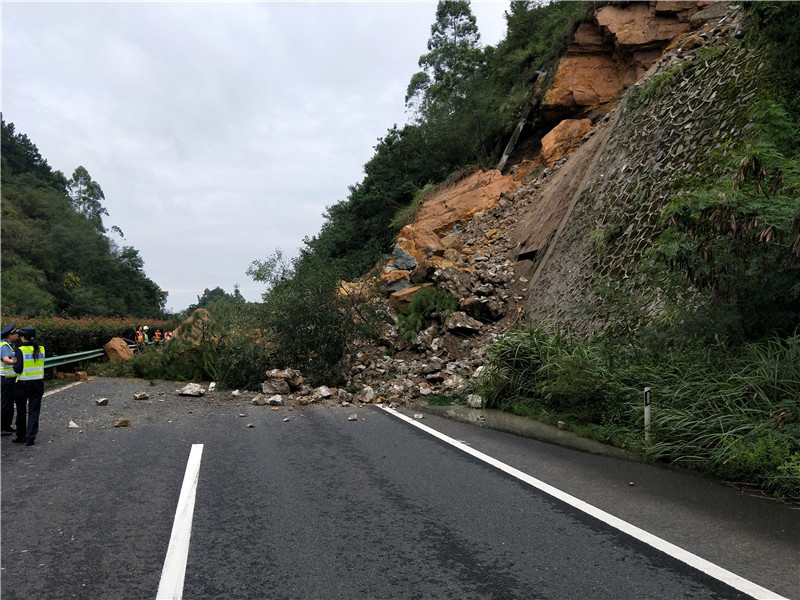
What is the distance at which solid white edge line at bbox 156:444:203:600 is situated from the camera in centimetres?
287

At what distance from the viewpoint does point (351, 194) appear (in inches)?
1217

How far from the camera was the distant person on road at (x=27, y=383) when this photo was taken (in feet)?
22.0

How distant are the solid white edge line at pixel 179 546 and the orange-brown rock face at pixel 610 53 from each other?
20707 millimetres

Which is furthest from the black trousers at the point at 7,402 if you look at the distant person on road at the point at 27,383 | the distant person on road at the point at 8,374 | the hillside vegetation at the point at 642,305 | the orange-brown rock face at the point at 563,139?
the orange-brown rock face at the point at 563,139

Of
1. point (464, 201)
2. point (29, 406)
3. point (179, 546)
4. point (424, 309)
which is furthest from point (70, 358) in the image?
point (464, 201)

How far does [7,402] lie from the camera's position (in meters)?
7.03

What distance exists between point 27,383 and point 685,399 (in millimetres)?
A: 8391

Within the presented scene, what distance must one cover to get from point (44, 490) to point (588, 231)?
11.8m

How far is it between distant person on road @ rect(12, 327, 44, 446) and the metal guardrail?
8.20 metres

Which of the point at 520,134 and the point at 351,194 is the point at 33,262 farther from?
the point at 520,134

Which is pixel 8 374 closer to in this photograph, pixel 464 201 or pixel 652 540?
pixel 652 540

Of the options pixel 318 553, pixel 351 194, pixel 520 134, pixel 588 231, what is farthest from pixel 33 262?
pixel 318 553

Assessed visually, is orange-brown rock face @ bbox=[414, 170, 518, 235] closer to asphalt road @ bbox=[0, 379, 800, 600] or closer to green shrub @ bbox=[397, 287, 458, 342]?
green shrub @ bbox=[397, 287, 458, 342]

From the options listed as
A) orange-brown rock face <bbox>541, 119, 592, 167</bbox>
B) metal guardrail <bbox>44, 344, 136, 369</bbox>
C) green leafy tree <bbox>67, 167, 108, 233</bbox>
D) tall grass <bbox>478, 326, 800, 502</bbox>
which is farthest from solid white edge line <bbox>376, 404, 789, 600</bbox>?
green leafy tree <bbox>67, 167, 108, 233</bbox>
